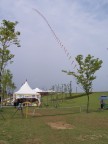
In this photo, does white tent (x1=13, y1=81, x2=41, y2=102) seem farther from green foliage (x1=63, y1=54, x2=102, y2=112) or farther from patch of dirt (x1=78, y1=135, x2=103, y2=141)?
patch of dirt (x1=78, y1=135, x2=103, y2=141)

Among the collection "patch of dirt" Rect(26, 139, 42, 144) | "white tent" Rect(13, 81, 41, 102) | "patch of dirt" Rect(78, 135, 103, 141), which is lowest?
"patch of dirt" Rect(26, 139, 42, 144)

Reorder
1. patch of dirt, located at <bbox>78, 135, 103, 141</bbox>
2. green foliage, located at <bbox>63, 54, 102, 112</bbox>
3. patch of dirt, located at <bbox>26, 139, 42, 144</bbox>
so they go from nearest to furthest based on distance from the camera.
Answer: patch of dirt, located at <bbox>26, 139, 42, 144</bbox> < patch of dirt, located at <bbox>78, 135, 103, 141</bbox> < green foliage, located at <bbox>63, 54, 102, 112</bbox>

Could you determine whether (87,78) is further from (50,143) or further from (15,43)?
(50,143)

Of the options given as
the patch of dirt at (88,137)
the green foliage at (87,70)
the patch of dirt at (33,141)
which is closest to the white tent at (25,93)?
the green foliage at (87,70)

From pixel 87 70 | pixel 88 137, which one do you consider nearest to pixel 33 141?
pixel 88 137

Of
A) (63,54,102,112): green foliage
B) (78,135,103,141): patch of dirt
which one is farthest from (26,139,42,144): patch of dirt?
(63,54,102,112): green foliage

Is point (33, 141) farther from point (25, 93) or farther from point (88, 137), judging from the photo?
point (25, 93)

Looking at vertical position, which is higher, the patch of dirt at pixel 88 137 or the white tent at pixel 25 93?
the white tent at pixel 25 93

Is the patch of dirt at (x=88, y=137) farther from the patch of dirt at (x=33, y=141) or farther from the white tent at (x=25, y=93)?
the white tent at (x=25, y=93)

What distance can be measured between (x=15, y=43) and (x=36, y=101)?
56.7 feet

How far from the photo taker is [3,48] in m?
34.5

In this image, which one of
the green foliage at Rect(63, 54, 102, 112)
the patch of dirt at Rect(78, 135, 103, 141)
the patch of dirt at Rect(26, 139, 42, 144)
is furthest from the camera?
the green foliage at Rect(63, 54, 102, 112)

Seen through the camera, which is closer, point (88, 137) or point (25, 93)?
point (88, 137)

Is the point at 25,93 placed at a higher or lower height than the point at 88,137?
higher
